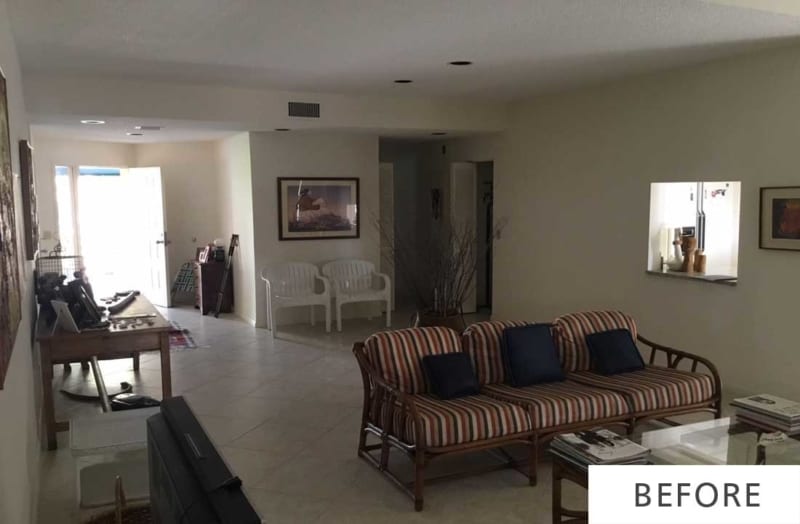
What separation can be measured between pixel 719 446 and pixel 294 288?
18.4ft

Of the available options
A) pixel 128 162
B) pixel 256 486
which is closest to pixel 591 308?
pixel 256 486

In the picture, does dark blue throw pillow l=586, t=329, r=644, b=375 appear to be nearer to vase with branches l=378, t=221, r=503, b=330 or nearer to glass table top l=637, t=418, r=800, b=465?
glass table top l=637, t=418, r=800, b=465

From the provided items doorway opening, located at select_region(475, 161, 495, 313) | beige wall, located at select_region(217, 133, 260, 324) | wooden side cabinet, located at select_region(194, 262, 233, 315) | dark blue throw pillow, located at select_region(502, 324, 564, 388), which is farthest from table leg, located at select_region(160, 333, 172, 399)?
doorway opening, located at select_region(475, 161, 495, 313)

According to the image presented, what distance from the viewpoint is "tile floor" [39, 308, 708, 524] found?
3441 mm

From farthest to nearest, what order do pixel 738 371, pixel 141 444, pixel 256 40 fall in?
pixel 738 371
pixel 256 40
pixel 141 444

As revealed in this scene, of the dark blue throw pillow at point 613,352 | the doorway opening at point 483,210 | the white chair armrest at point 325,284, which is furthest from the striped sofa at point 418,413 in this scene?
the doorway opening at point 483,210

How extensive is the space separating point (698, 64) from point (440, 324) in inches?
117

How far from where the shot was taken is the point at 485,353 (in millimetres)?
4168

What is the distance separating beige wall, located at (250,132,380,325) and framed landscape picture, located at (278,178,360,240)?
0.07m

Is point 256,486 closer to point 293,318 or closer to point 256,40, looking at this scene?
point 256,40

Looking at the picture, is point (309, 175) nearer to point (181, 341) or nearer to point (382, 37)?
point (181, 341)

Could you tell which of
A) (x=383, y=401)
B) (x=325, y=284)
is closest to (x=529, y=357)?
(x=383, y=401)

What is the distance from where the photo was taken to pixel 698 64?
5363 mm

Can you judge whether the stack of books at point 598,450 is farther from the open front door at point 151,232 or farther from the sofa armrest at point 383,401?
the open front door at point 151,232
